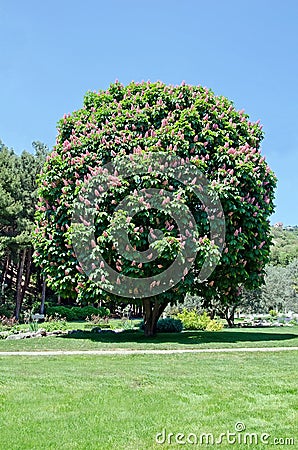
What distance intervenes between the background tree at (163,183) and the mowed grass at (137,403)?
430cm

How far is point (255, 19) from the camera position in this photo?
11602 millimetres

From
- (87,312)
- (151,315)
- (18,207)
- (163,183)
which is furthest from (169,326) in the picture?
(87,312)

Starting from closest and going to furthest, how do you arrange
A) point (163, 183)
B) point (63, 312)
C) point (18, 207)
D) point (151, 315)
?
point (163, 183)
point (151, 315)
point (18, 207)
point (63, 312)

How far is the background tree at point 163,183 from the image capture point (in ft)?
39.8

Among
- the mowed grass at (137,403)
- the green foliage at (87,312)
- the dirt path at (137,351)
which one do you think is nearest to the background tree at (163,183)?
the dirt path at (137,351)

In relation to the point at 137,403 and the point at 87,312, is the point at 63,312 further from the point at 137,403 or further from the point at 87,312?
the point at 137,403

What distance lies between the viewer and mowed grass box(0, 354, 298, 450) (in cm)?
451

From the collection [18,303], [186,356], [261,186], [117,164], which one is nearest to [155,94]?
[117,164]

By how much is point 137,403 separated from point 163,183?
7491 mm

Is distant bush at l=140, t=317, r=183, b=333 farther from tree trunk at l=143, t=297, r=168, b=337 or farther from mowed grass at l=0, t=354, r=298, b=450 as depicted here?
mowed grass at l=0, t=354, r=298, b=450

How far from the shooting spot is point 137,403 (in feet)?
18.0

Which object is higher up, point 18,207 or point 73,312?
point 18,207

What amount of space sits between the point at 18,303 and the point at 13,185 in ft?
24.8

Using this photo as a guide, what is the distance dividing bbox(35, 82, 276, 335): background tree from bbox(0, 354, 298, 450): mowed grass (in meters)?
4.30
